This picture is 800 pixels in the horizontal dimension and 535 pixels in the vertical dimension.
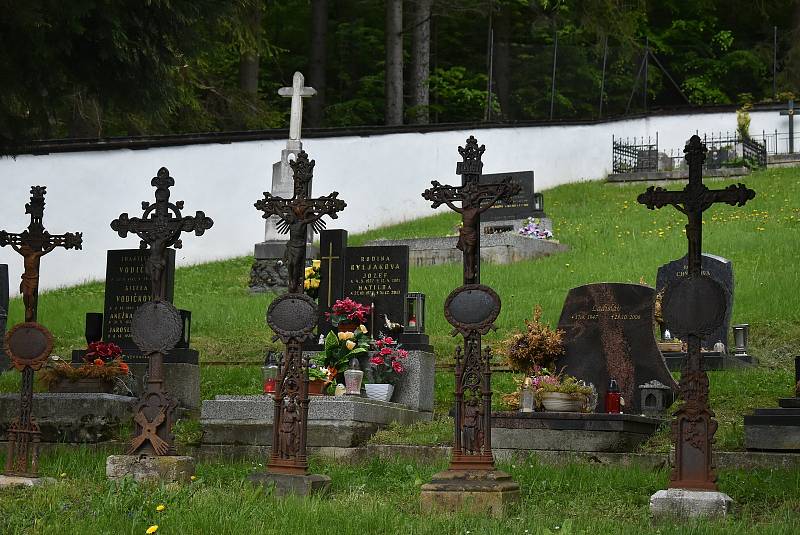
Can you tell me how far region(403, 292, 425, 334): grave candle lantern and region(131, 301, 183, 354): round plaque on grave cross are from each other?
183 inches

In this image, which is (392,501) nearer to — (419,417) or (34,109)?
(419,417)

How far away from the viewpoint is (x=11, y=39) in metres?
10.9

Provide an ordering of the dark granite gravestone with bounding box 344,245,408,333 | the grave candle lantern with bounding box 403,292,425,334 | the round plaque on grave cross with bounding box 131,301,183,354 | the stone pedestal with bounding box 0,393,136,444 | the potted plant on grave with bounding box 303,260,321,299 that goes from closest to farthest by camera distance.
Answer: the round plaque on grave cross with bounding box 131,301,183,354
the stone pedestal with bounding box 0,393,136,444
the grave candle lantern with bounding box 403,292,425,334
the dark granite gravestone with bounding box 344,245,408,333
the potted plant on grave with bounding box 303,260,321,299

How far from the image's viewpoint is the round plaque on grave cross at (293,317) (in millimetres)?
9992

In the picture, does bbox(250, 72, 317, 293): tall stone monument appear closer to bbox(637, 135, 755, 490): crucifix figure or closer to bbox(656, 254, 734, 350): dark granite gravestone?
bbox(656, 254, 734, 350): dark granite gravestone

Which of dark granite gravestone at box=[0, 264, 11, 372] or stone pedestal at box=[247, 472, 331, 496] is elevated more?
dark granite gravestone at box=[0, 264, 11, 372]

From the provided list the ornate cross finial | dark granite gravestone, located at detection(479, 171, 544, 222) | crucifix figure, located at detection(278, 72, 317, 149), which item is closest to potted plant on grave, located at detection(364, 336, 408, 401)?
the ornate cross finial

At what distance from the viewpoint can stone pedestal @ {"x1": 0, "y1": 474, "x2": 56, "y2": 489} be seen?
974 centimetres

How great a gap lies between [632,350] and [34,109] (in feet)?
21.3

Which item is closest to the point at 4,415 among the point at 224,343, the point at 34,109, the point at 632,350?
the point at 34,109

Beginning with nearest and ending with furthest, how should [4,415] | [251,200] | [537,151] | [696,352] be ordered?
[696,352], [4,415], [251,200], [537,151]

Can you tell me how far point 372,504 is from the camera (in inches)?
344

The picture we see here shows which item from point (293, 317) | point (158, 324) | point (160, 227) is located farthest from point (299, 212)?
point (158, 324)

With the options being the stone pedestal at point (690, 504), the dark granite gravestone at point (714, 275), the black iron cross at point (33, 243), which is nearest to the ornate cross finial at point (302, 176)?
the black iron cross at point (33, 243)
